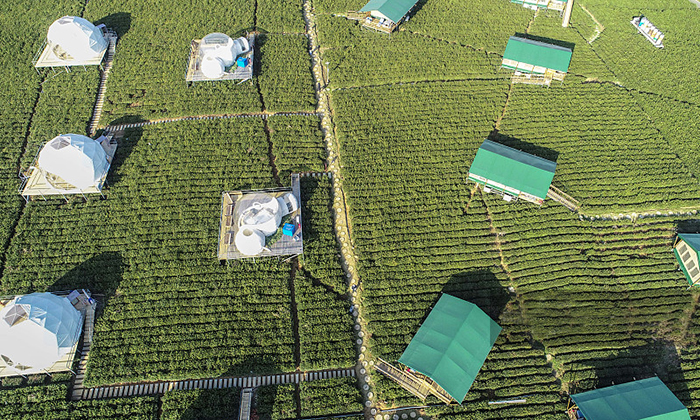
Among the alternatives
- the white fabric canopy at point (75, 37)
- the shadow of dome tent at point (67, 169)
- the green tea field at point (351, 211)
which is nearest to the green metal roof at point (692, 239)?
the green tea field at point (351, 211)

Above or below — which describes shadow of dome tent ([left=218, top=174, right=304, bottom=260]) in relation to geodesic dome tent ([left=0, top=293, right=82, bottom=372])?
above

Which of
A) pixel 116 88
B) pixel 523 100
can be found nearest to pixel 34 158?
pixel 116 88

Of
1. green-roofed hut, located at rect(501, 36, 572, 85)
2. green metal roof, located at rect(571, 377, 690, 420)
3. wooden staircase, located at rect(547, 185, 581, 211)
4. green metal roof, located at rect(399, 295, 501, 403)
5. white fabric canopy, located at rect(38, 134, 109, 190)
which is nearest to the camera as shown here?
green metal roof, located at rect(571, 377, 690, 420)

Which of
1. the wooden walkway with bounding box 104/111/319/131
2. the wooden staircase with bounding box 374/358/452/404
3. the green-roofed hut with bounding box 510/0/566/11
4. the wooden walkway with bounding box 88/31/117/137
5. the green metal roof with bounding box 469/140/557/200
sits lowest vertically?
the wooden staircase with bounding box 374/358/452/404

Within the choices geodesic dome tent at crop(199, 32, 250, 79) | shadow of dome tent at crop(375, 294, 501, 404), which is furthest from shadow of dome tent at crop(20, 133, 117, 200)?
shadow of dome tent at crop(375, 294, 501, 404)

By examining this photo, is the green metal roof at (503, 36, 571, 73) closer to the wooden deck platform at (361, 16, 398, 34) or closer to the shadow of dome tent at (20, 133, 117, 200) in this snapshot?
the wooden deck platform at (361, 16, 398, 34)

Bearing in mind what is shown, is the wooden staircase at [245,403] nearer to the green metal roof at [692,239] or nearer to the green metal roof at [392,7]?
the green metal roof at [692,239]

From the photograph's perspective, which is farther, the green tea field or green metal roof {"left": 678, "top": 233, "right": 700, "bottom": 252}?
green metal roof {"left": 678, "top": 233, "right": 700, "bottom": 252}
